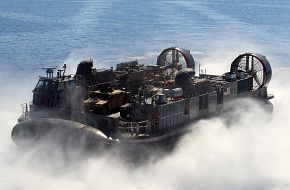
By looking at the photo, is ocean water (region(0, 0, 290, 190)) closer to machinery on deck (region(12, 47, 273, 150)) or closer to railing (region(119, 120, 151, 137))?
machinery on deck (region(12, 47, 273, 150))

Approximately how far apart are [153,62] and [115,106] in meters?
21.4

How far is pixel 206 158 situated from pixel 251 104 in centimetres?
626

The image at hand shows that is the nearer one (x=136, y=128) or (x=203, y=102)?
(x=136, y=128)

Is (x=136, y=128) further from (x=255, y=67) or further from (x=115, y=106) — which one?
(x=255, y=67)

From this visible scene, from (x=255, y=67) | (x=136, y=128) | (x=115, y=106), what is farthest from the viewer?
(x=255, y=67)

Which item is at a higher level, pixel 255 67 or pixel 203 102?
pixel 255 67

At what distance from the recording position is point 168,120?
21.1m

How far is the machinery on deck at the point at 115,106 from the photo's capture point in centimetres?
1988

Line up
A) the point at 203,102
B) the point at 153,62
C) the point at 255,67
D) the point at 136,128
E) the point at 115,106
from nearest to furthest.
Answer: the point at 136,128
the point at 115,106
the point at 203,102
the point at 255,67
the point at 153,62

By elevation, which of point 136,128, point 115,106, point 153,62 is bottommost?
point 136,128

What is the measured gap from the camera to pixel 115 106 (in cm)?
2144

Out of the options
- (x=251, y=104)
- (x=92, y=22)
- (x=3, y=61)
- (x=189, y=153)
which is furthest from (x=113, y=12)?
(x=189, y=153)

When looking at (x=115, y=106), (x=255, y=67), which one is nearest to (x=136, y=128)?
(x=115, y=106)

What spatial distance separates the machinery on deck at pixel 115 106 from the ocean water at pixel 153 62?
807 millimetres
